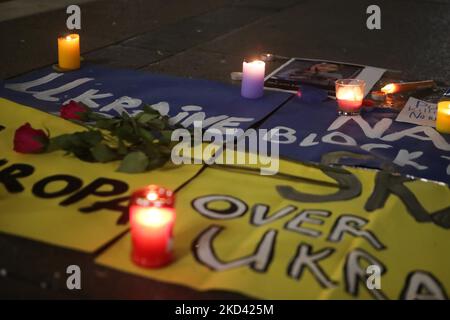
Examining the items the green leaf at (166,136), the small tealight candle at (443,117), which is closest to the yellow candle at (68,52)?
the green leaf at (166,136)

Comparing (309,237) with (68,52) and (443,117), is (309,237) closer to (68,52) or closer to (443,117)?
(443,117)

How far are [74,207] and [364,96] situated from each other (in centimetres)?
133

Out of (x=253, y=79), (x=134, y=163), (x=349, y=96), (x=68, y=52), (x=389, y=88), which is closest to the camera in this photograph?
(x=134, y=163)

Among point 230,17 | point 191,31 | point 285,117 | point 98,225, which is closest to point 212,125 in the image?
point 285,117

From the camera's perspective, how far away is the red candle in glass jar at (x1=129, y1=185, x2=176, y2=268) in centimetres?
122

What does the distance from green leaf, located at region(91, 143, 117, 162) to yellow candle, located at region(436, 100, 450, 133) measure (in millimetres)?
1083

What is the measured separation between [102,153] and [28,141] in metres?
0.21

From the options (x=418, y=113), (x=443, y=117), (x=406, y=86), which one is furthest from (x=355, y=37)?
(x=443, y=117)

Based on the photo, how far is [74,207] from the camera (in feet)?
4.80

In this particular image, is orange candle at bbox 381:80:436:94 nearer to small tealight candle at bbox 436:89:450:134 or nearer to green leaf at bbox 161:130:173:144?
small tealight candle at bbox 436:89:450:134

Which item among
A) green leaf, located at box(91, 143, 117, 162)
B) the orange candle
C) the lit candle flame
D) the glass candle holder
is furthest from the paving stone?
green leaf, located at box(91, 143, 117, 162)

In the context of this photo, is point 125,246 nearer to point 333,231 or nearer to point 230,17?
point 333,231

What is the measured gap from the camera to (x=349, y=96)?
218 cm

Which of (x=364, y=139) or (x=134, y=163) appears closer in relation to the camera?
(x=134, y=163)
